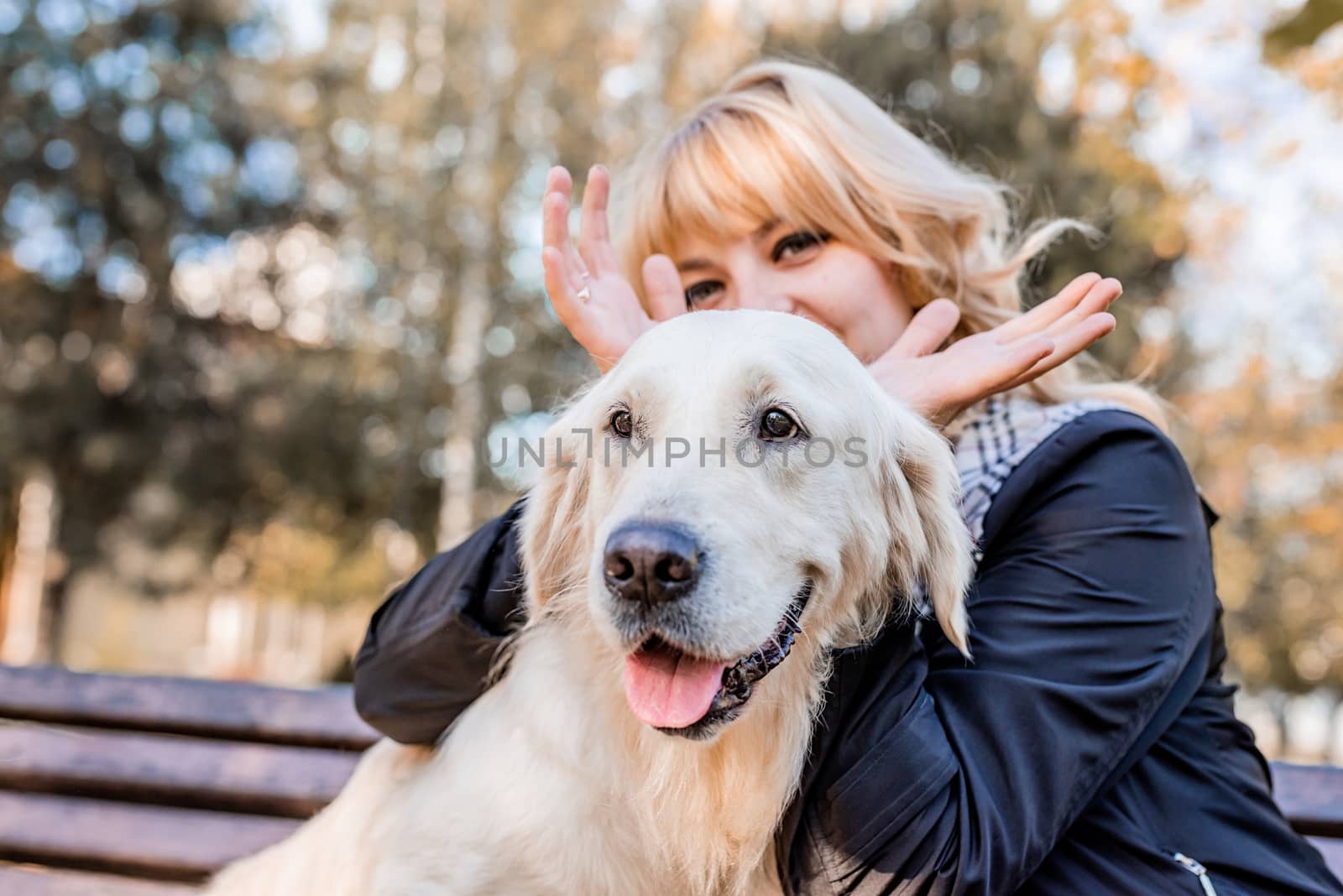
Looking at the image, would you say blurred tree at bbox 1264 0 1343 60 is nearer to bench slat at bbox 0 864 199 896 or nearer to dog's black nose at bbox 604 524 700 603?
dog's black nose at bbox 604 524 700 603

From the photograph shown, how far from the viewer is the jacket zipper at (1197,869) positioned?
1.81 metres

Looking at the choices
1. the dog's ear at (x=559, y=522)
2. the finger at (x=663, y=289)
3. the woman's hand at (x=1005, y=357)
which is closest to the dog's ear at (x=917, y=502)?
the woman's hand at (x=1005, y=357)

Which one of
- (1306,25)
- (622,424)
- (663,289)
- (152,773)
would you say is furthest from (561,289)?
(152,773)

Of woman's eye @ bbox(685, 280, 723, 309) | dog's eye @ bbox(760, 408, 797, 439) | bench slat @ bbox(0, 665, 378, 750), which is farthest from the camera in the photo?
bench slat @ bbox(0, 665, 378, 750)

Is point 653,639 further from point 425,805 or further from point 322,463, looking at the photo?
point 322,463

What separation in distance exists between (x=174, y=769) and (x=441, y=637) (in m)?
1.63

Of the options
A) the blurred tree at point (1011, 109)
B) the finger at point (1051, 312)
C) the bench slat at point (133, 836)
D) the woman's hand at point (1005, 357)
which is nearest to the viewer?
the woman's hand at point (1005, 357)

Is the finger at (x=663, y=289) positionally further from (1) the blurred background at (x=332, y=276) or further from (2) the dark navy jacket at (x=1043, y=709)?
(1) the blurred background at (x=332, y=276)

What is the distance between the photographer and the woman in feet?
5.76

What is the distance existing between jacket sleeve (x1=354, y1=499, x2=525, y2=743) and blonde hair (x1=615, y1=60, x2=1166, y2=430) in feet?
3.58

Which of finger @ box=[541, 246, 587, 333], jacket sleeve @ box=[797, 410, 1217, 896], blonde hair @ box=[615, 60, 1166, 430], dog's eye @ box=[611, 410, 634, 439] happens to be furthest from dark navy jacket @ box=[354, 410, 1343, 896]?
blonde hair @ box=[615, 60, 1166, 430]

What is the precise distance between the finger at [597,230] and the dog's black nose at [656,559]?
1.09 metres

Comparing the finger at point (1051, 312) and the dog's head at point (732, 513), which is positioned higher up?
the finger at point (1051, 312)

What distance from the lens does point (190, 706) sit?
10.8 feet
